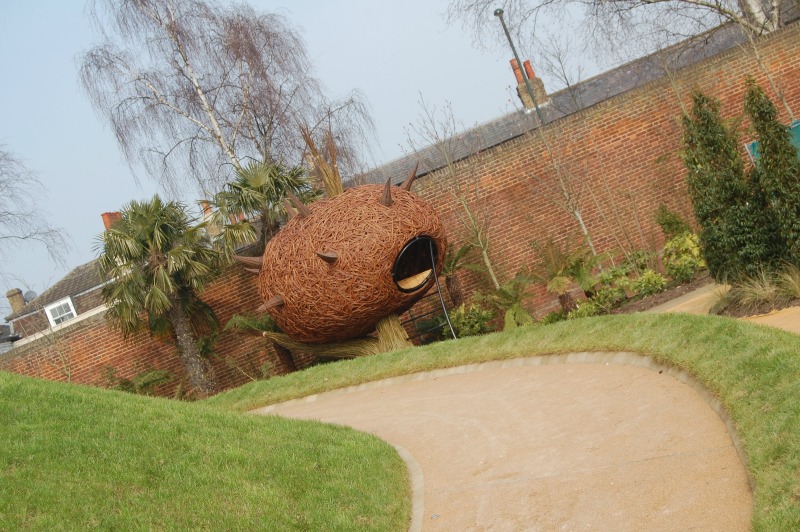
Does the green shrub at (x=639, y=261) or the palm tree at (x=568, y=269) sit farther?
the green shrub at (x=639, y=261)

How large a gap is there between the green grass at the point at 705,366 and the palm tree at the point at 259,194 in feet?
13.3

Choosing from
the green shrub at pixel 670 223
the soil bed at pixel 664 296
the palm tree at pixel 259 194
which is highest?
the palm tree at pixel 259 194

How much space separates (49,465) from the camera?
699cm

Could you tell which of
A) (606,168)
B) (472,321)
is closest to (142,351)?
(472,321)

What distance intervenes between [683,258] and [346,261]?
17.8ft

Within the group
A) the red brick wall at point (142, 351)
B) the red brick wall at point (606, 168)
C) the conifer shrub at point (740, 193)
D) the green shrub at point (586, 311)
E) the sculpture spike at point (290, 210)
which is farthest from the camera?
the red brick wall at point (142, 351)

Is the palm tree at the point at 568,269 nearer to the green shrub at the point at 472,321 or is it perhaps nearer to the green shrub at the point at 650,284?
the green shrub at the point at 650,284

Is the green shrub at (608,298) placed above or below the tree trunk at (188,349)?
below

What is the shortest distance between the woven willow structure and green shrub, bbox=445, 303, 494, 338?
4.90 ft

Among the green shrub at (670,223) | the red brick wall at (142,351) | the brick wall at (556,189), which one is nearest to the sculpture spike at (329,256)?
the brick wall at (556,189)

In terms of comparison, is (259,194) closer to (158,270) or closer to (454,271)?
(158,270)

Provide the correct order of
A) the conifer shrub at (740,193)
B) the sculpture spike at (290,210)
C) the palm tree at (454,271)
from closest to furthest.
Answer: the conifer shrub at (740,193) → the sculpture spike at (290,210) → the palm tree at (454,271)

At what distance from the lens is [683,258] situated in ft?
49.5

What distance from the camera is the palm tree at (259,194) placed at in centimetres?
1839
